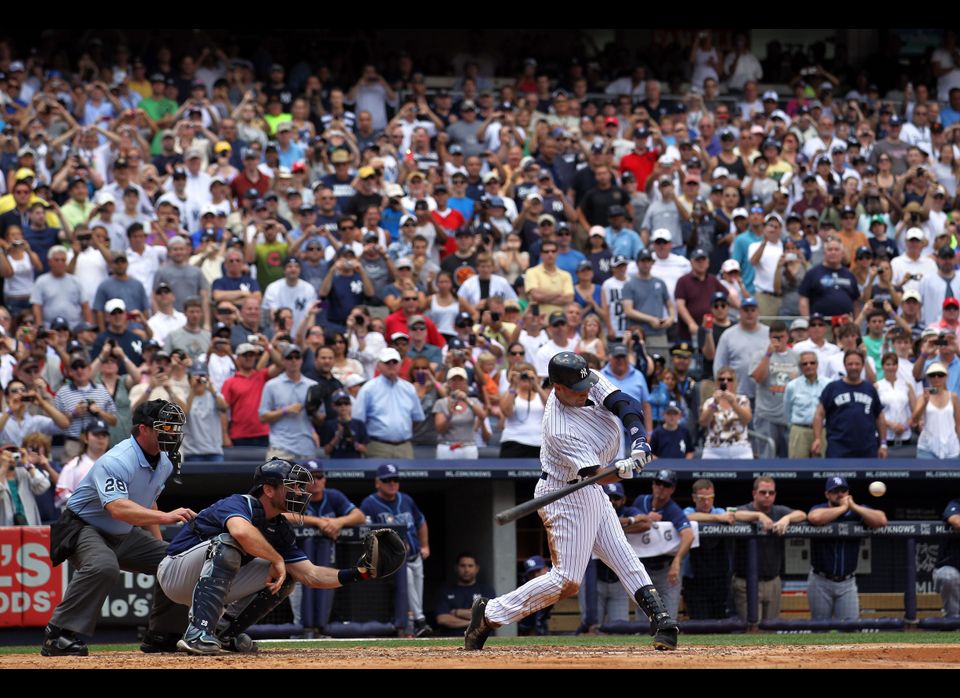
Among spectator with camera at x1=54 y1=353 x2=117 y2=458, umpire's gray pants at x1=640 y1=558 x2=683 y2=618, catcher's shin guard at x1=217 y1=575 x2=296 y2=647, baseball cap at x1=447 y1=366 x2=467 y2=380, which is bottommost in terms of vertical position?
umpire's gray pants at x1=640 y1=558 x2=683 y2=618

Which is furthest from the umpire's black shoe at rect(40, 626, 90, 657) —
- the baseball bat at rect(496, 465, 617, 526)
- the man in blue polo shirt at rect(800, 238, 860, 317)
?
the man in blue polo shirt at rect(800, 238, 860, 317)

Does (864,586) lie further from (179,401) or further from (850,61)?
(850,61)

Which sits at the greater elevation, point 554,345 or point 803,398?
point 554,345

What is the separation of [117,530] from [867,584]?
6.73 m

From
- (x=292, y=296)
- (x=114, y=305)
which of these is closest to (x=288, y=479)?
(x=114, y=305)

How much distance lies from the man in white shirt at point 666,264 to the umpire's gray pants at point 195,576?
27.3 ft

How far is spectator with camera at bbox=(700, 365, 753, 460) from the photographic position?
1340 cm

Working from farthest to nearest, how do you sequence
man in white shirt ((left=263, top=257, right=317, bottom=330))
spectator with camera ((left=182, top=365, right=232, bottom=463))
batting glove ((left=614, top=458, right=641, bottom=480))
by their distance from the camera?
man in white shirt ((left=263, top=257, right=317, bottom=330)) → spectator with camera ((left=182, top=365, right=232, bottom=463)) → batting glove ((left=614, top=458, right=641, bottom=480))

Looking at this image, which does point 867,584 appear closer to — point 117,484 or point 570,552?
point 570,552

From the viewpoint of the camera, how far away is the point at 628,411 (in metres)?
7.85

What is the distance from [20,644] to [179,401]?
7.88 ft

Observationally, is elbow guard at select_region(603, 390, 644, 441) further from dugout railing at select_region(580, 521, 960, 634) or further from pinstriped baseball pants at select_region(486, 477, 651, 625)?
dugout railing at select_region(580, 521, 960, 634)

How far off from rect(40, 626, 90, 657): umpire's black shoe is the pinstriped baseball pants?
2249 millimetres

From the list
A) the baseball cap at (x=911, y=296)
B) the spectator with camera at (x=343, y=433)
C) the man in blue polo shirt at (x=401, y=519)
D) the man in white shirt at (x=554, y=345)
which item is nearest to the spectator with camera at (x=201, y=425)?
the spectator with camera at (x=343, y=433)
